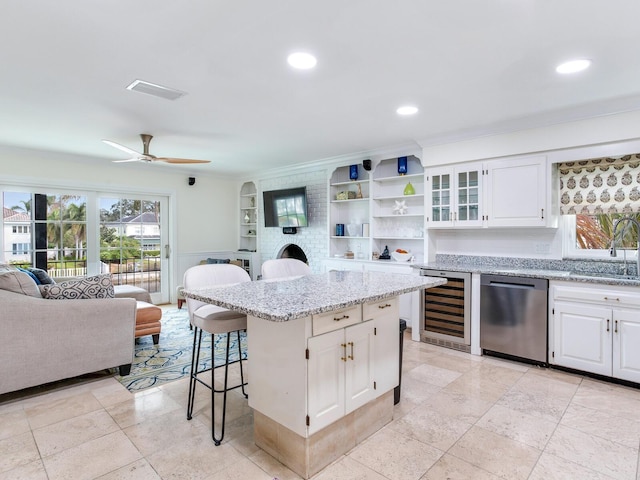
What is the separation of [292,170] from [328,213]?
43.3 inches

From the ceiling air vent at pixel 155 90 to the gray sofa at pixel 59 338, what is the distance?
177 centimetres

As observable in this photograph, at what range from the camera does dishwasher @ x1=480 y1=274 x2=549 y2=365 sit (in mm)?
3477

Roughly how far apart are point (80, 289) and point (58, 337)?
417mm

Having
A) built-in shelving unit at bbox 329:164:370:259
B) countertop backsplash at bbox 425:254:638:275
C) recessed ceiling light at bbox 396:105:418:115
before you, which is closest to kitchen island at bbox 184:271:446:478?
recessed ceiling light at bbox 396:105:418:115

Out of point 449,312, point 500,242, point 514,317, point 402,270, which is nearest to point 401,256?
point 402,270

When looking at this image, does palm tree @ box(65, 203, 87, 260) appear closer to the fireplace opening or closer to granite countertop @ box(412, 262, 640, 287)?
the fireplace opening

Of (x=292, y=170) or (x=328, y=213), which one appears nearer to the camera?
(x=328, y=213)

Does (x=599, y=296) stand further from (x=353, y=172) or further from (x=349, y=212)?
(x=349, y=212)

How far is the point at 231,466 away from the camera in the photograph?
2.05 m

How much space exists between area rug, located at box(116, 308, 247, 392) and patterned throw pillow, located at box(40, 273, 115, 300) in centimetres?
77

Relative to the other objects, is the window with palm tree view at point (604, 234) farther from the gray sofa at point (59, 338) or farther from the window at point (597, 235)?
the gray sofa at point (59, 338)

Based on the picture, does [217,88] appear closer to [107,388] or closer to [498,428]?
[107,388]

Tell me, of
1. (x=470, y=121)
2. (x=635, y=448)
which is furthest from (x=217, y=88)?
(x=635, y=448)

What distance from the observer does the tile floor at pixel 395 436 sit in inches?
79.4
